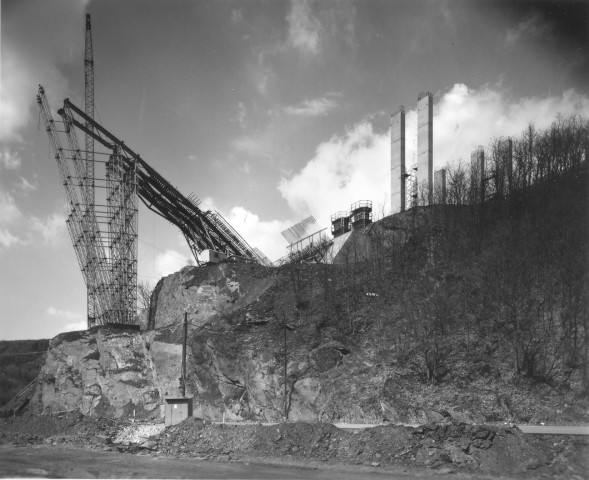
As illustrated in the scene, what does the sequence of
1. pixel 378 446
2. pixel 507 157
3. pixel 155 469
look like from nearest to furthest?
pixel 378 446 < pixel 155 469 < pixel 507 157

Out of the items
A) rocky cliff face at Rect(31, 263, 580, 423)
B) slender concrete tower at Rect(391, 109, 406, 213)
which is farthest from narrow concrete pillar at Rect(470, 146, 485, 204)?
rocky cliff face at Rect(31, 263, 580, 423)

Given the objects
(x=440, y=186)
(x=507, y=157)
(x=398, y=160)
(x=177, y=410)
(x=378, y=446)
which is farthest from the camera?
(x=398, y=160)

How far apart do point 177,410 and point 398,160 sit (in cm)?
2822

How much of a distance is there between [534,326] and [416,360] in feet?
18.1

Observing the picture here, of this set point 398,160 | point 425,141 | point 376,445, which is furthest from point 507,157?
point 376,445

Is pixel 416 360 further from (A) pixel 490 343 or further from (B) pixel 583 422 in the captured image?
(B) pixel 583 422

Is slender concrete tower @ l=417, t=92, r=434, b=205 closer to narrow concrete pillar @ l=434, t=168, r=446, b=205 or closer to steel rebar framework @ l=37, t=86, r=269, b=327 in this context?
narrow concrete pillar @ l=434, t=168, r=446, b=205

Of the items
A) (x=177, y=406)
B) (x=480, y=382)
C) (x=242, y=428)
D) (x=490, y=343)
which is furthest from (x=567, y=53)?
(x=177, y=406)

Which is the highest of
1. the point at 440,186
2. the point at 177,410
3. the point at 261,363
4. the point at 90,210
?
the point at 440,186

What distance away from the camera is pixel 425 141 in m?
45.6

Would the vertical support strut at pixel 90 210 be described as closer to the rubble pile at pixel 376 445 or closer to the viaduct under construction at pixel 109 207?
the viaduct under construction at pixel 109 207

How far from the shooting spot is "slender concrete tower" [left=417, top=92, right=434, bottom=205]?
4491 centimetres

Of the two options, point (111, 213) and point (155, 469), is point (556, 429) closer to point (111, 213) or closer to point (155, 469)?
point (155, 469)

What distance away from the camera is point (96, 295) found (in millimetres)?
45750
